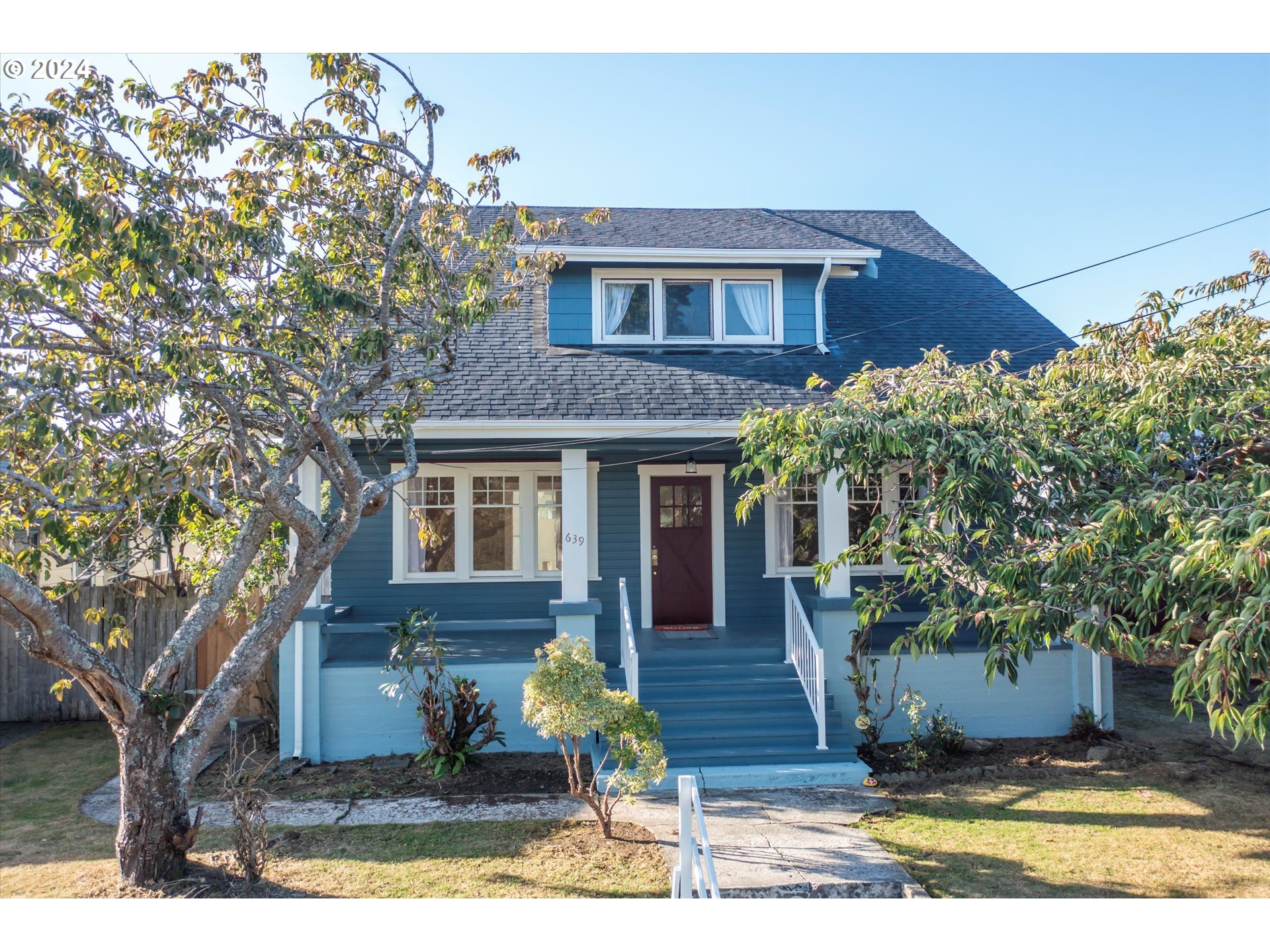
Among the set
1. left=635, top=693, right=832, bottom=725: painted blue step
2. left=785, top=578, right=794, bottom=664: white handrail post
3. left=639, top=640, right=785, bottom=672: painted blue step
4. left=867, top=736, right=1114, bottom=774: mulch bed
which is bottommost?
left=867, top=736, right=1114, bottom=774: mulch bed

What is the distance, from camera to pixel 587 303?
11.2 m

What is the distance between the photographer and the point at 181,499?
22.6 feet

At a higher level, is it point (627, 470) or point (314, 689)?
point (627, 470)

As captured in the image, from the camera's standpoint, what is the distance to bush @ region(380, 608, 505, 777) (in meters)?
7.93

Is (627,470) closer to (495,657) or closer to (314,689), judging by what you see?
(495,657)

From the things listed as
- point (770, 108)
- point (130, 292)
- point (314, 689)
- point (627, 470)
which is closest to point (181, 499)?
point (130, 292)

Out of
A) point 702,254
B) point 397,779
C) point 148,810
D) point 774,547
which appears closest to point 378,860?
point 148,810

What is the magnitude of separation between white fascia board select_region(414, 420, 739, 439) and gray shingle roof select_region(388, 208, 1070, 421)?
125 millimetres

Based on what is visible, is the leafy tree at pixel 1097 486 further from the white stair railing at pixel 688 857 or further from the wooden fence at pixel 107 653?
the wooden fence at pixel 107 653

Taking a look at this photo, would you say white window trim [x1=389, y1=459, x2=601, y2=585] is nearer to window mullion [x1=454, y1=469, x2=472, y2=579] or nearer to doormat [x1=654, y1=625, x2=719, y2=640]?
window mullion [x1=454, y1=469, x2=472, y2=579]

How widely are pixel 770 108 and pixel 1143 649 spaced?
615cm

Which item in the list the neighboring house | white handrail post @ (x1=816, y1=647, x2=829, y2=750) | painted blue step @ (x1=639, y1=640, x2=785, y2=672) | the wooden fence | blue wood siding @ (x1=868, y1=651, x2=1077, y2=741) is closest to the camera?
white handrail post @ (x1=816, y1=647, x2=829, y2=750)

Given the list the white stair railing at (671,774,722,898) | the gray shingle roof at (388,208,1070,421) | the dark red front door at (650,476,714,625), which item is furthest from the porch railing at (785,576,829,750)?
the white stair railing at (671,774,722,898)

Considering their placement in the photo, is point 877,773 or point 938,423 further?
point 877,773
